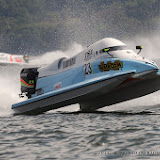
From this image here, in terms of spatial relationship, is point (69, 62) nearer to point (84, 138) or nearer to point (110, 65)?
point (110, 65)

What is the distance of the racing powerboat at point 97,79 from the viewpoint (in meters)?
11.5

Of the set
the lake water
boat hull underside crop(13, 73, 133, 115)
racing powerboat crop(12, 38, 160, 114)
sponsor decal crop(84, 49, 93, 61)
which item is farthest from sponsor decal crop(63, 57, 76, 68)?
the lake water

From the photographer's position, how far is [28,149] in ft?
23.3

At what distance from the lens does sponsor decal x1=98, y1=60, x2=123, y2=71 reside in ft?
38.8

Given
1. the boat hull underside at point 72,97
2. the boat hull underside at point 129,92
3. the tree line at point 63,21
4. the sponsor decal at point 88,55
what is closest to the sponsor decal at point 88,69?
the sponsor decal at point 88,55

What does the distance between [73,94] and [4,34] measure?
13019 centimetres

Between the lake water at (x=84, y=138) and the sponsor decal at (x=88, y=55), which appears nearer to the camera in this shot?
the lake water at (x=84, y=138)

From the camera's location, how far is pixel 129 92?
12.5 meters

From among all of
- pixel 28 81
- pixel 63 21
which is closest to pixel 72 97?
pixel 28 81

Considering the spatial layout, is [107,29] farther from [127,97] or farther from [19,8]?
[127,97]

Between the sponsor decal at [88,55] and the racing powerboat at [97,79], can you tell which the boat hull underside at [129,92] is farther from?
the sponsor decal at [88,55]

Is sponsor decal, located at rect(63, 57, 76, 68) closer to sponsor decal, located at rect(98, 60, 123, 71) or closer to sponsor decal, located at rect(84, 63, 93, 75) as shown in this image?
sponsor decal, located at rect(84, 63, 93, 75)

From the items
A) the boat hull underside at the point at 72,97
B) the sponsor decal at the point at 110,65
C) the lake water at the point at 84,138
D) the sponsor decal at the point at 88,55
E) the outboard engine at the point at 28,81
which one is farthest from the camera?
the outboard engine at the point at 28,81

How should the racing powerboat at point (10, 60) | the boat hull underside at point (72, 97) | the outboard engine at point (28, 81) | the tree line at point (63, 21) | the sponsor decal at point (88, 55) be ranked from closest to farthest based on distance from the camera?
the boat hull underside at point (72, 97), the sponsor decal at point (88, 55), the outboard engine at point (28, 81), the racing powerboat at point (10, 60), the tree line at point (63, 21)
